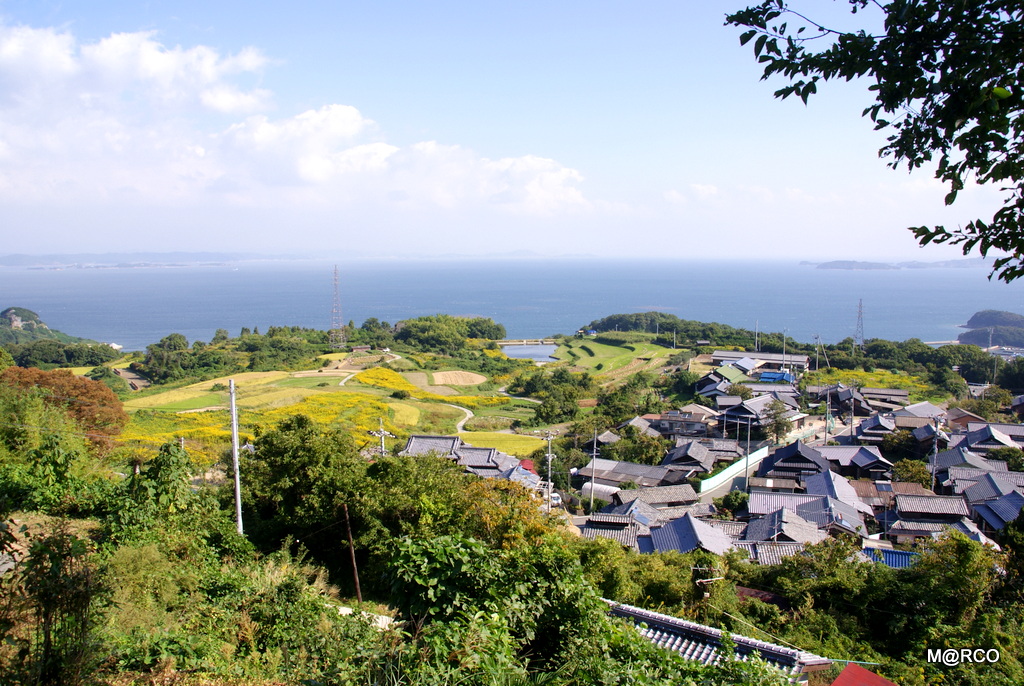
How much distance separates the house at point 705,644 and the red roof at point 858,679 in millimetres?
218

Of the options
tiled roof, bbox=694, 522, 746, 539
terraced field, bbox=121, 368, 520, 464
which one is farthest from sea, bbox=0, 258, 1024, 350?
tiled roof, bbox=694, 522, 746, 539

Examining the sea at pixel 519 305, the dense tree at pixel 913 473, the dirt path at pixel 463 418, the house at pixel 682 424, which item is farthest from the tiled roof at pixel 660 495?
the sea at pixel 519 305

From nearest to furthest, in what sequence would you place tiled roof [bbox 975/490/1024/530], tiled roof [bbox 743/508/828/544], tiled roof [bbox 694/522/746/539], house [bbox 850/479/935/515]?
1. tiled roof [bbox 743/508/828/544]
2. tiled roof [bbox 694/522/746/539]
3. tiled roof [bbox 975/490/1024/530]
4. house [bbox 850/479/935/515]

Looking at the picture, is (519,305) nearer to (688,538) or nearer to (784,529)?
(784,529)

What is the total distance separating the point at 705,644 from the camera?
4922 mm

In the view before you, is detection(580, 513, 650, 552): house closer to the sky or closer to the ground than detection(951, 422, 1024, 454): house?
closer to the ground

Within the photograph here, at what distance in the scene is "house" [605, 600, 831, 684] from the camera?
4.46 m

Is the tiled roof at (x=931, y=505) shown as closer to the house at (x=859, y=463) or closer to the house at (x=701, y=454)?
the house at (x=859, y=463)

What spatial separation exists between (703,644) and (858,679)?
44.9 inches

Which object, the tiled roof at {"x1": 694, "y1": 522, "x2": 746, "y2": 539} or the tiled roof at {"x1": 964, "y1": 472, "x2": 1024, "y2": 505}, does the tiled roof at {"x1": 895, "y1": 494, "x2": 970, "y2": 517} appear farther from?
the tiled roof at {"x1": 694, "y1": 522, "x2": 746, "y2": 539}

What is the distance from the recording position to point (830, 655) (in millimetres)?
5594

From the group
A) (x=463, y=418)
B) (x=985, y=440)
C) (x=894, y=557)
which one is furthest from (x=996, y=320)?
(x=894, y=557)

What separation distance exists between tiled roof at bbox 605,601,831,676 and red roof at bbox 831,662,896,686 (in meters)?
0.23

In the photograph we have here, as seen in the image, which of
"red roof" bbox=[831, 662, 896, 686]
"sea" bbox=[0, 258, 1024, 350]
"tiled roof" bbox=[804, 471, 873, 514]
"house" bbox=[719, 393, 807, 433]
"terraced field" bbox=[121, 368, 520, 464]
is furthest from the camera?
"sea" bbox=[0, 258, 1024, 350]
